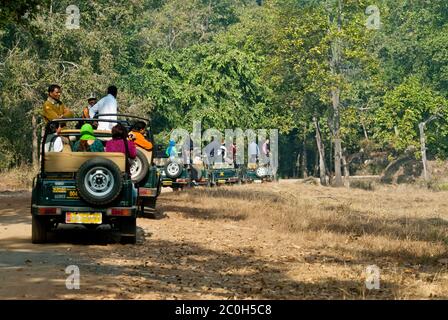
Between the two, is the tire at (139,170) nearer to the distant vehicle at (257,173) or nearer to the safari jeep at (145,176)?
the safari jeep at (145,176)

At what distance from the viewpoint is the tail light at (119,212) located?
14.1m

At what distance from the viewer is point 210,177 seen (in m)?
40.0

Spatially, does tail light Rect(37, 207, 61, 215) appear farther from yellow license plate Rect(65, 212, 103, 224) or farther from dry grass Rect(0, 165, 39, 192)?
dry grass Rect(0, 165, 39, 192)

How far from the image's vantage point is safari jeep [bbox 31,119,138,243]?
13.9 m

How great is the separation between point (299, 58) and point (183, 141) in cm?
953

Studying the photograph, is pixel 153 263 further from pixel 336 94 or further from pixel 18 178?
pixel 336 94

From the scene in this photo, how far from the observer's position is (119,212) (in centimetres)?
1409

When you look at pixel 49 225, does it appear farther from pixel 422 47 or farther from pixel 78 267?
pixel 422 47

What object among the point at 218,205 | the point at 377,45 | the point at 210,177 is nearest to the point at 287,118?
the point at 210,177

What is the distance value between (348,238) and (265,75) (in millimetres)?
35514

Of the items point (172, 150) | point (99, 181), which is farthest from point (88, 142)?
point (172, 150)

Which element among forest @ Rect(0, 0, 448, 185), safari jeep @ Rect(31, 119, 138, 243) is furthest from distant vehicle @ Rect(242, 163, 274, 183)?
safari jeep @ Rect(31, 119, 138, 243)

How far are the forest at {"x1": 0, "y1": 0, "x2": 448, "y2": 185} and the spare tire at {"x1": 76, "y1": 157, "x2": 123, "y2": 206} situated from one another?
22.4 m

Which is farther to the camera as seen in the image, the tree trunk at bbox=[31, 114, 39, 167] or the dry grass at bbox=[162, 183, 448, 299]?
the tree trunk at bbox=[31, 114, 39, 167]
